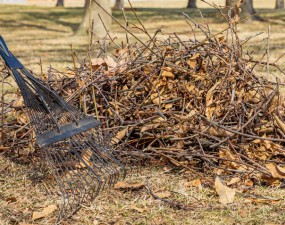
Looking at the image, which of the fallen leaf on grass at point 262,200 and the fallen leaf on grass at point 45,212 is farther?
the fallen leaf on grass at point 262,200

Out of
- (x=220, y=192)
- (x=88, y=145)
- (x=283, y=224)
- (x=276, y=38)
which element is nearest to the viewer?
(x=283, y=224)

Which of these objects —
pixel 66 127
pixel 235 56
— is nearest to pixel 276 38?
pixel 235 56

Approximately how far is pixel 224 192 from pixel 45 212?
0.98 metres

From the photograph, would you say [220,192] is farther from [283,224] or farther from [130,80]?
[130,80]

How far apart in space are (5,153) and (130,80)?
40.9 inches

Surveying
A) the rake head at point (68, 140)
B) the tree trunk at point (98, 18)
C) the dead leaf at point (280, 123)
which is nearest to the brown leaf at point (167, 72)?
the rake head at point (68, 140)

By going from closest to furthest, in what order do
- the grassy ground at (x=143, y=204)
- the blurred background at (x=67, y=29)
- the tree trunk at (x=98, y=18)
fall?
the grassy ground at (x=143, y=204) < the blurred background at (x=67, y=29) < the tree trunk at (x=98, y=18)

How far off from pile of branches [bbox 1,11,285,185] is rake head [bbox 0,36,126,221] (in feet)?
0.79

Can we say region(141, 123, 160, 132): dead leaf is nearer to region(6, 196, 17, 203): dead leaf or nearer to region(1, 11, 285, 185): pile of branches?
region(1, 11, 285, 185): pile of branches

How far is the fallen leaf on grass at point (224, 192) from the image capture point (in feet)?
11.0

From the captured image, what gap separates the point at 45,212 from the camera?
10.7 ft

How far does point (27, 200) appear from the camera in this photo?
3490 millimetres

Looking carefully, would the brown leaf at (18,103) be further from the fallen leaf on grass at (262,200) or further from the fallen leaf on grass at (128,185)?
the fallen leaf on grass at (262,200)

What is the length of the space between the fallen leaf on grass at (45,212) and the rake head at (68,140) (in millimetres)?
64
